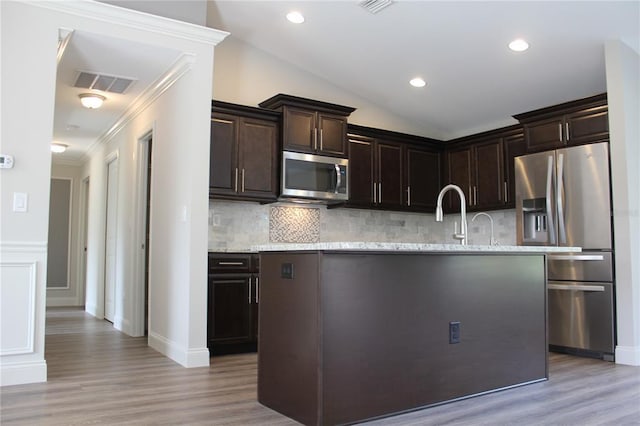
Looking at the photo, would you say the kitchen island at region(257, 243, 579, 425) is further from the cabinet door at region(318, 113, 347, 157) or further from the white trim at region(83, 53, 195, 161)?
the cabinet door at region(318, 113, 347, 157)

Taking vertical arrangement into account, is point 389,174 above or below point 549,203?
above

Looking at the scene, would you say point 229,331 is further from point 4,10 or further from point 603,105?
point 603,105

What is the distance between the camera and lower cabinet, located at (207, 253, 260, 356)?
459 cm

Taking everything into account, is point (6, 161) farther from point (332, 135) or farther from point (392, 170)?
point (392, 170)

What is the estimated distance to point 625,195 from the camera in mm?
4305

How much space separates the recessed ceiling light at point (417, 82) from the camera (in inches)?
219

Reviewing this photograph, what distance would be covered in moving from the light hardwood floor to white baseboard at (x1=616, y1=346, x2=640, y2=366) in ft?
0.43

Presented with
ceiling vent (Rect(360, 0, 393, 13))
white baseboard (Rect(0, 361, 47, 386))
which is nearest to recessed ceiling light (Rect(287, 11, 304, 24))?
ceiling vent (Rect(360, 0, 393, 13))

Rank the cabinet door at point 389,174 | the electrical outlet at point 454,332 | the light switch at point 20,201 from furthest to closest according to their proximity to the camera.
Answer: the cabinet door at point 389,174, the light switch at point 20,201, the electrical outlet at point 454,332

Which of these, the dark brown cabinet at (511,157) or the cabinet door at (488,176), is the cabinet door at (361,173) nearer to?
the cabinet door at (488,176)

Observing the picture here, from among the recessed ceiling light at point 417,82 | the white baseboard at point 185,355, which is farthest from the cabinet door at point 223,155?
the recessed ceiling light at point 417,82

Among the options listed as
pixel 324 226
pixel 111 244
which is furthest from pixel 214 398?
pixel 111 244

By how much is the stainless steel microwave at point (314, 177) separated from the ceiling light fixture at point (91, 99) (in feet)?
6.50

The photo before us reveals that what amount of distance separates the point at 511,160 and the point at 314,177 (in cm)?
212
